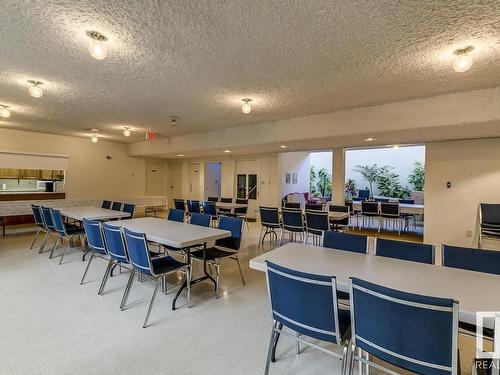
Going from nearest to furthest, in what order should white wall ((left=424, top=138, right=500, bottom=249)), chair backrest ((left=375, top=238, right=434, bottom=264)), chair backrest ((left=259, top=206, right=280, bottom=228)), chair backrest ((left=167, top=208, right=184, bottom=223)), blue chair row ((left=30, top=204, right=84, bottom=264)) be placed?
chair backrest ((left=375, top=238, right=434, bottom=264))
blue chair row ((left=30, top=204, right=84, bottom=264))
chair backrest ((left=167, top=208, right=184, bottom=223))
white wall ((left=424, top=138, right=500, bottom=249))
chair backrest ((left=259, top=206, right=280, bottom=228))

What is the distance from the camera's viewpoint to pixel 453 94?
3.62 meters

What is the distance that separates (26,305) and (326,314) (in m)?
3.09

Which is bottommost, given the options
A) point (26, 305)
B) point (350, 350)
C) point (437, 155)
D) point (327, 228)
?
point (26, 305)

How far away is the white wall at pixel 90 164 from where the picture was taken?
22.6ft

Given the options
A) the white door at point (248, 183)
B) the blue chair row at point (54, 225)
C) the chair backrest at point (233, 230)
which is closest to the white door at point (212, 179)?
the white door at point (248, 183)

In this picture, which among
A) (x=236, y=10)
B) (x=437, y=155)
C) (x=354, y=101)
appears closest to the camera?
(x=236, y=10)

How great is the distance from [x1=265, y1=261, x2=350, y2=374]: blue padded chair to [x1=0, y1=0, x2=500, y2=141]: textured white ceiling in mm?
1861

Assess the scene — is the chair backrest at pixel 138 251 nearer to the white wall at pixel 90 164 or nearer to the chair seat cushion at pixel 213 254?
the chair seat cushion at pixel 213 254

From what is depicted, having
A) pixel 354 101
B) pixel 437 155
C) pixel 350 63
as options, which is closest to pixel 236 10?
pixel 350 63

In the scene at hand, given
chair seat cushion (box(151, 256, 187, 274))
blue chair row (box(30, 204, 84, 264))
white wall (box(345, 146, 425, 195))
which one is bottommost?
chair seat cushion (box(151, 256, 187, 274))

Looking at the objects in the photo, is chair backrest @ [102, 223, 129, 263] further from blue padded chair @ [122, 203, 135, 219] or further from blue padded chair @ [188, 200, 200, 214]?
blue padded chair @ [188, 200, 200, 214]

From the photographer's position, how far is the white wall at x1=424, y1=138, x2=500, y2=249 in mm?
4789

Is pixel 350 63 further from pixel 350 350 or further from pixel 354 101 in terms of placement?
pixel 350 350

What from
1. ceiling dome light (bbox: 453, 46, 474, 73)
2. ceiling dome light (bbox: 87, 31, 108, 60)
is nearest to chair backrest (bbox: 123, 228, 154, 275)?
ceiling dome light (bbox: 87, 31, 108, 60)
